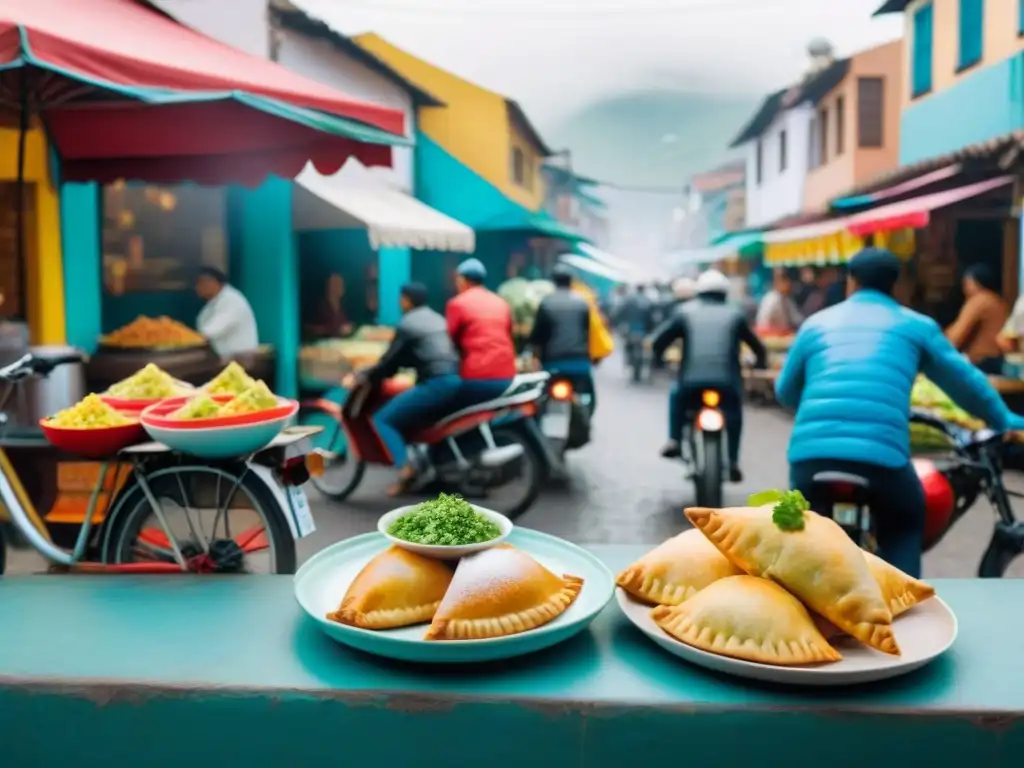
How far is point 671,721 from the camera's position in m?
1.73

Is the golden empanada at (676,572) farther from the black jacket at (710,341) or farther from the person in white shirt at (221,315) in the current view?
the person in white shirt at (221,315)

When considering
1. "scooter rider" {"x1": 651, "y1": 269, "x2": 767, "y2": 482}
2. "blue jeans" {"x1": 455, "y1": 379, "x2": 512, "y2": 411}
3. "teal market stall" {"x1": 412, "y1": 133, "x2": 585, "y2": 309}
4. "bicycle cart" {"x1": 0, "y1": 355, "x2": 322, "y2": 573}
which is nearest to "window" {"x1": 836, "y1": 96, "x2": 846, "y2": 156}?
"teal market stall" {"x1": 412, "y1": 133, "x2": 585, "y2": 309}

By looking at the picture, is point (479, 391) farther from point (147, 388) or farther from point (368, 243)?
point (368, 243)

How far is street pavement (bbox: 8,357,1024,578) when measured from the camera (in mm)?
6699

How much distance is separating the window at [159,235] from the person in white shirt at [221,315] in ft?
3.35

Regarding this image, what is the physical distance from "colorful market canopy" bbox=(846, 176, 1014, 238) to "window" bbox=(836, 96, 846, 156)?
12736mm

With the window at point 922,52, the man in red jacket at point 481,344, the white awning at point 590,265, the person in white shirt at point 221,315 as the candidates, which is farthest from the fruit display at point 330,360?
the white awning at point 590,265

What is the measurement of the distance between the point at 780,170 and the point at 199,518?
2870cm

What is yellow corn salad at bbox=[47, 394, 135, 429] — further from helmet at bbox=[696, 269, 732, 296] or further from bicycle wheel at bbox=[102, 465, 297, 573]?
helmet at bbox=[696, 269, 732, 296]

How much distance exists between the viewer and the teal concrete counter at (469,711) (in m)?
1.72

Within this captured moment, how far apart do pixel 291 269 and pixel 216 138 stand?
4789 millimetres

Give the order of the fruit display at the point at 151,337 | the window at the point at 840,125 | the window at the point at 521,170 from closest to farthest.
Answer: the fruit display at the point at 151,337 < the window at the point at 840,125 < the window at the point at 521,170

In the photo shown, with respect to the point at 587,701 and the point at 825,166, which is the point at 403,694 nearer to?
the point at 587,701

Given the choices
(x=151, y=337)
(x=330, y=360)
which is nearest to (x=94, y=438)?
(x=151, y=337)
